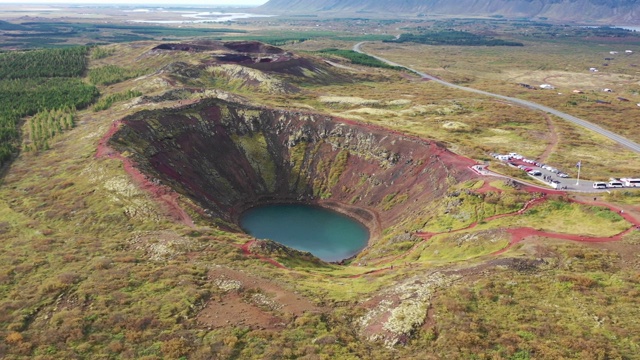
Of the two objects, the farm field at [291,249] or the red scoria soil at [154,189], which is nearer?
the farm field at [291,249]

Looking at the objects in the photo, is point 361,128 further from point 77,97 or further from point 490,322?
point 77,97

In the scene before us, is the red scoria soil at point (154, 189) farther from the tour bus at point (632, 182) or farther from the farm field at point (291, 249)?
the tour bus at point (632, 182)

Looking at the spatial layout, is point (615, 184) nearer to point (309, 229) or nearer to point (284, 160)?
point (309, 229)

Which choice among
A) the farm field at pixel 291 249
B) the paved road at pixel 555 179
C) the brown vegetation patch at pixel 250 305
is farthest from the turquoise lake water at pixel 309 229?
the brown vegetation patch at pixel 250 305

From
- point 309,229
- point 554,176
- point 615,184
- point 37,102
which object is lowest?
point 309,229

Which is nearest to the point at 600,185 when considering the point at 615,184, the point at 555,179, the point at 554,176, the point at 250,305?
the point at 615,184

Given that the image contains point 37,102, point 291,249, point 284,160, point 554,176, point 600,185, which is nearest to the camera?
point 291,249
